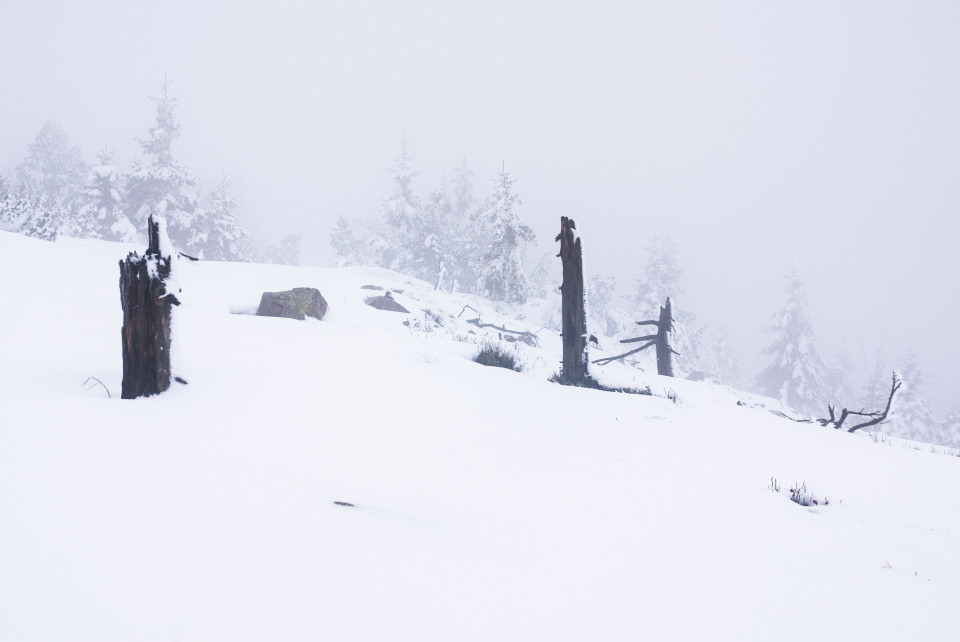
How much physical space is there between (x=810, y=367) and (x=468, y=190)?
30989 mm

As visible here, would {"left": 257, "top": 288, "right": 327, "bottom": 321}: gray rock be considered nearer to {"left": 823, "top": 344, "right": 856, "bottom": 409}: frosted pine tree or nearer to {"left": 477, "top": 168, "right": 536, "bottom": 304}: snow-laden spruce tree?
{"left": 477, "top": 168, "right": 536, "bottom": 304}: snow-laden spruce tree

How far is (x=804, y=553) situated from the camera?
10.0ft

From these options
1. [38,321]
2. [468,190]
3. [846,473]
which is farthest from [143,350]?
[468,190]

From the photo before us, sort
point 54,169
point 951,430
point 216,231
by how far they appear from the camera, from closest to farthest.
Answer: point 951,430 → point 216,231 → point 54,169

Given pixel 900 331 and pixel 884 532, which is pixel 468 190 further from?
pixel 900 331

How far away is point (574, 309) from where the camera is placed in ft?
29.4

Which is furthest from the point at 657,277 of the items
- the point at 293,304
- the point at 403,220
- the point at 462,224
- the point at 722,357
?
Result: the point at 293,304

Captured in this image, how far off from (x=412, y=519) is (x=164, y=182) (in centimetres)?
3882

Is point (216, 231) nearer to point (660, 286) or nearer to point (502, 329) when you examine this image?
point (502, 329)

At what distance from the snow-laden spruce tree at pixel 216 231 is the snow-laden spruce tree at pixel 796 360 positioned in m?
42.2

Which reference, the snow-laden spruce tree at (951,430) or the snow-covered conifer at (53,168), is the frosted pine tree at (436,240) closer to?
the snow-covered conifer at (53,168)

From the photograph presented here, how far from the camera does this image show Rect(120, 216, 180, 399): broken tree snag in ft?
13.5

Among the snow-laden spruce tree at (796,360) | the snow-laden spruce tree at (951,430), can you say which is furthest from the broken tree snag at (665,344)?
the snow-laden spruce tree at (796,360)

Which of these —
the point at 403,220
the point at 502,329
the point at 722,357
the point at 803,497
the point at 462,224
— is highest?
the point at 462,224
